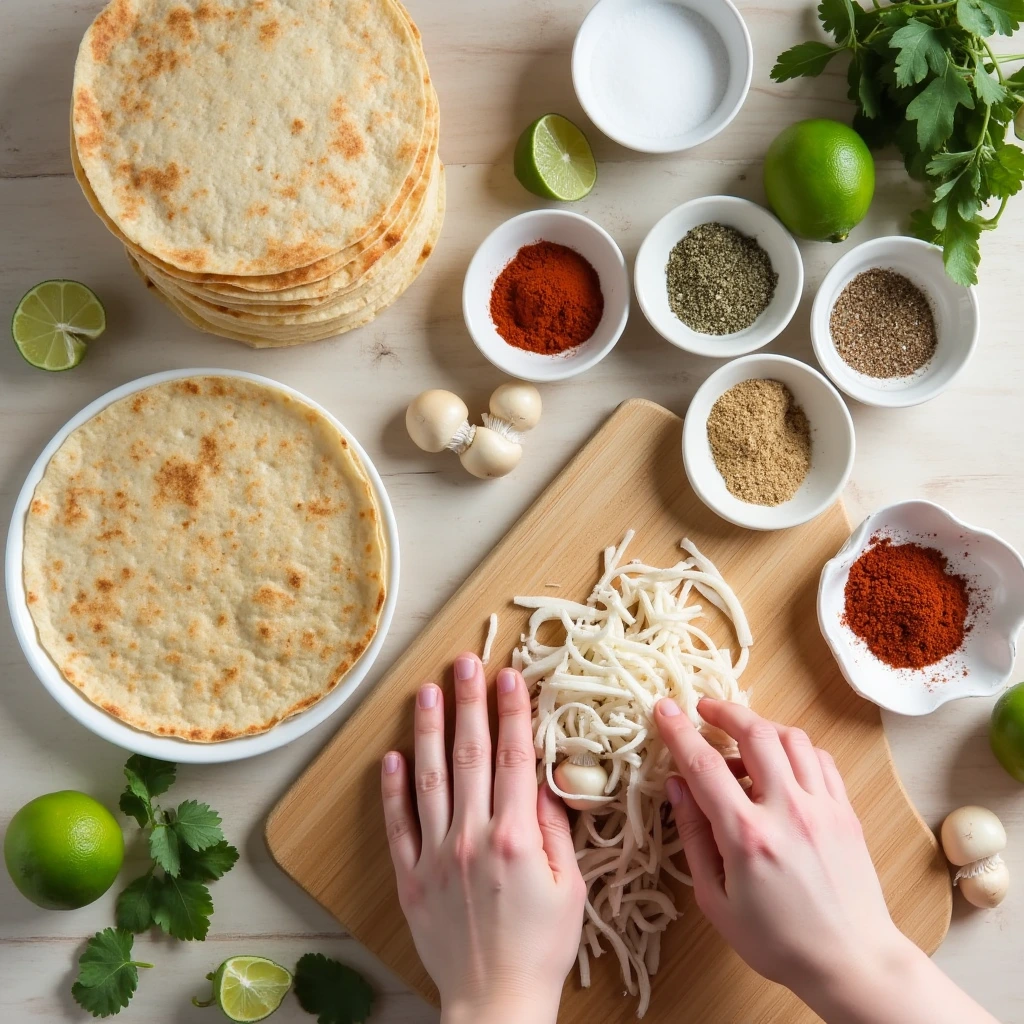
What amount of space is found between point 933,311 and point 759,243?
418mm

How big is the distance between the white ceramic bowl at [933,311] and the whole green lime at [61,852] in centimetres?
182

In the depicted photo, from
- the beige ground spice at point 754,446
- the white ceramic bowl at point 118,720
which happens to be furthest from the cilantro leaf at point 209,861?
the beige ground spice at point 754,446

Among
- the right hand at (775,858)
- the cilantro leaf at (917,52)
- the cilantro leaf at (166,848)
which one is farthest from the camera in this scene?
the cilantro leaf at (166,848)

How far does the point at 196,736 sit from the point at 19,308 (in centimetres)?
98

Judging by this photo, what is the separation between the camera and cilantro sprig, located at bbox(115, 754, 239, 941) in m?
1.97

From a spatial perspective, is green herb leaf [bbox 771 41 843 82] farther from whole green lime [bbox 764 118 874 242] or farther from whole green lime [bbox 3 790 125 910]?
whole green lime [bbox 3 790 125 910]

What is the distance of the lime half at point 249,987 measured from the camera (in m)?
1.99

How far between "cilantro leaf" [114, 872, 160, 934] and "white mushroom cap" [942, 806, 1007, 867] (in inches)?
68.4

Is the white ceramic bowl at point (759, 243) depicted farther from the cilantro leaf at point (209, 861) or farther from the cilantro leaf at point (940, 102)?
the cilantro leaf at point (209, 861)

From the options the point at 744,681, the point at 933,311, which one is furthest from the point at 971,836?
the point at 933,311

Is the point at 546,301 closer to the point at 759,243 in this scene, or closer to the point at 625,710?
the point at 759,243

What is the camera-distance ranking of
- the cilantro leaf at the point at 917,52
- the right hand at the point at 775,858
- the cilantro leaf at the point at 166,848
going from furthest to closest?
1. the cilantro leaf at the point at 166,848
2. the cilantro leaf at the point at 917,52
3. the right hand at the point at 775,858

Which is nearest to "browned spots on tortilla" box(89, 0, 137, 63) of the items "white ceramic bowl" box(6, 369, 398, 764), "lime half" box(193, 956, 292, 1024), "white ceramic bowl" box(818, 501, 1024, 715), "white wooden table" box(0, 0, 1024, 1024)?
"white wooden table" box(0, 0, 1024, 1024)

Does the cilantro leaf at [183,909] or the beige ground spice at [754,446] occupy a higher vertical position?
the beige ground spice at [754,446]
